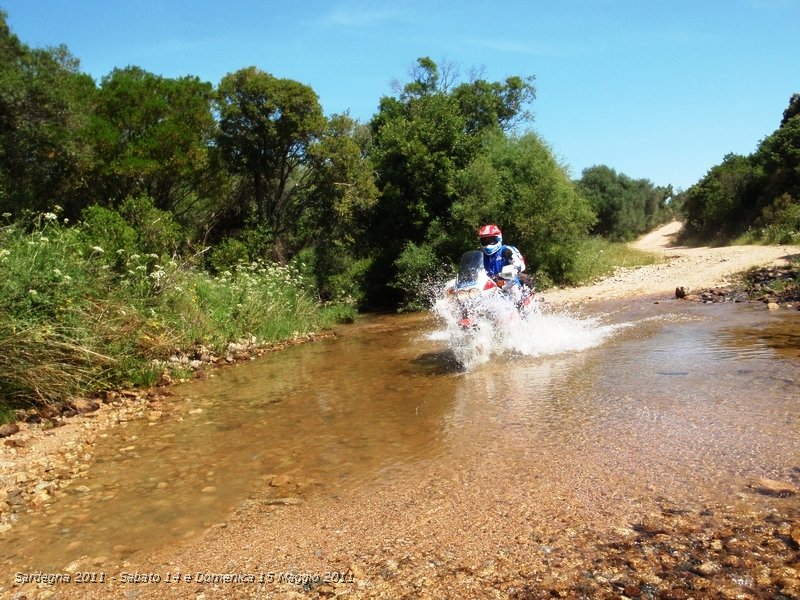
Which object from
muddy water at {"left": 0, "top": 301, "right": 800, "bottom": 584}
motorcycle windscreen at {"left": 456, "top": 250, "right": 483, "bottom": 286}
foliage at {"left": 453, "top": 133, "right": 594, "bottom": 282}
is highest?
foliage at {"left": 453, "top": 133, "right": 594, "bottom": 282}

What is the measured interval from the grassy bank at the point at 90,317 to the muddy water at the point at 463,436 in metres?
1.20

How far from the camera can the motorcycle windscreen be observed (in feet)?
30.2

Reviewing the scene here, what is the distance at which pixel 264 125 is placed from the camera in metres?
20.5

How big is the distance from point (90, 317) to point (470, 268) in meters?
5.64

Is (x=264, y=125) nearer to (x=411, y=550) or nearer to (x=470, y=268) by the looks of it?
(x=470, y=268)

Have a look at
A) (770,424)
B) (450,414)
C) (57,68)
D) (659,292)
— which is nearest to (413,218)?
(659,292)

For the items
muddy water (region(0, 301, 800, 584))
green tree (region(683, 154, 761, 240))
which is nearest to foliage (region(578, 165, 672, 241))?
green tree (region(683, 154, 761, 240))

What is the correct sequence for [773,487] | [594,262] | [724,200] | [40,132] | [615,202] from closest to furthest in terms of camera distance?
[773,487]
[40,132]
[594,262]
[724,200]
[615,202]

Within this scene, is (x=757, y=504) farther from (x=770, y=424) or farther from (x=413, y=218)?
(x=413, y=218)

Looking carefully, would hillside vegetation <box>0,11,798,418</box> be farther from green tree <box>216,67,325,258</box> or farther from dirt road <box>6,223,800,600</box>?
dirt road <box>6,223,800,600</box>

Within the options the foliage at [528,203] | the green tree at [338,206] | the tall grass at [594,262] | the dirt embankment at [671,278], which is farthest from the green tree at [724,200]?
the green tree at [338,206]

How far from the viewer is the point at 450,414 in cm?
650

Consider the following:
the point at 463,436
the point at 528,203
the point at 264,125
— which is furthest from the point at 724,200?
the point at 463,436

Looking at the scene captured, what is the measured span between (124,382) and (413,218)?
1528 cm
